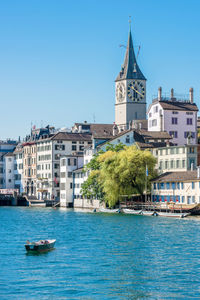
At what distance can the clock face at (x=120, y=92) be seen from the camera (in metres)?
180

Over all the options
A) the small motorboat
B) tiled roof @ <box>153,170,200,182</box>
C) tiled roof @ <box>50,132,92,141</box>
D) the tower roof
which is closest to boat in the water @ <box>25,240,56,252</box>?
the small motorboat

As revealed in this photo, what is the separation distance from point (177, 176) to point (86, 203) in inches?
1214

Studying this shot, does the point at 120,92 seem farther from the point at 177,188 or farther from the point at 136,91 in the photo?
the point at 177,188

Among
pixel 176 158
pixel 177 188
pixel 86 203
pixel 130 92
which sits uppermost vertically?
pixel 130 92

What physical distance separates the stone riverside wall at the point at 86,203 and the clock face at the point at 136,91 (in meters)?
53.0

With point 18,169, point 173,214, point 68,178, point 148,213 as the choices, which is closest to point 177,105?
point 68,178

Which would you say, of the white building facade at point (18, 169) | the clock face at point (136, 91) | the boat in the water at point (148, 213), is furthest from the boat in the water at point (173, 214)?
the clock face at point (136, 91)

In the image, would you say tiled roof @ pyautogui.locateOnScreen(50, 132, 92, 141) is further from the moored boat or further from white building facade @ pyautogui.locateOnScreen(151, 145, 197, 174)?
the moored boat

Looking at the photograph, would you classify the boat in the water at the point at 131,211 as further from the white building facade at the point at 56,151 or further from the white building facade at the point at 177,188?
the white building facade at the point at 56,151

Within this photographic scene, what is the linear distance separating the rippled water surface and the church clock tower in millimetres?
99838

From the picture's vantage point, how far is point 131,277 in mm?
44500

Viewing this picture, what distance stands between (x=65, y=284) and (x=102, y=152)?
80071 mm

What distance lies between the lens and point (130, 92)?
180m

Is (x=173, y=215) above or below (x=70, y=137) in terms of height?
below
